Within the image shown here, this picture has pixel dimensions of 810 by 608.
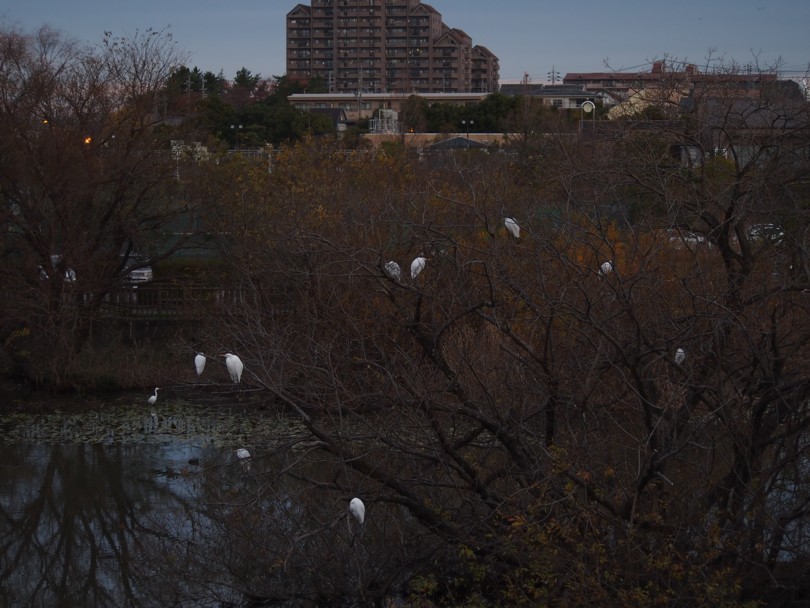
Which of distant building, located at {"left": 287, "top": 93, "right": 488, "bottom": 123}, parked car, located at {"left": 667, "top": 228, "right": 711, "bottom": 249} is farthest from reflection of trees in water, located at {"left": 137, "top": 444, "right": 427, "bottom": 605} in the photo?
distant building, located at {"left": 287, "top": 93, "right": 488, "bottom": 123}

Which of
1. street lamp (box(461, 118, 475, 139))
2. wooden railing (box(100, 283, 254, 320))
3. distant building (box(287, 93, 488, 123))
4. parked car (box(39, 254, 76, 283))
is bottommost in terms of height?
wooden railing (box(100, 283, 254, 320))

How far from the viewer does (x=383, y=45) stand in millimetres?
92688

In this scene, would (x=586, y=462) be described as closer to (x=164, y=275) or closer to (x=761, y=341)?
(x=761, y=341)

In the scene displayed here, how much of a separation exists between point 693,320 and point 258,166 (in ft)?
49.1

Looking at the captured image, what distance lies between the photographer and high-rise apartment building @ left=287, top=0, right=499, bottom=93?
92000 mm

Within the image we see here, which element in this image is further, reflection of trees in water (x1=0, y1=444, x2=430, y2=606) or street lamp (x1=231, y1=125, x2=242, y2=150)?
street lamp (x1=231, y1=125, x2=242, y2=150)

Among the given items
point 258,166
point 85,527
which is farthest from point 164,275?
point 85,527

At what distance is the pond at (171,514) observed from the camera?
25.9 ft

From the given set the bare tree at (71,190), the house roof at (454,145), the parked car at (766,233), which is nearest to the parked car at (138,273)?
the bare tree at (71,190)

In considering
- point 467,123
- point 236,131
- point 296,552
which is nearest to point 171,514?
point 296,552

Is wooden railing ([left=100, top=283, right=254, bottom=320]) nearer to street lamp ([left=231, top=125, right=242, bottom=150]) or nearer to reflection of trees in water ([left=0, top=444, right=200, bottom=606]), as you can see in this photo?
reflection of trees in water ([left=0, top=444, right=200, bottom=606])

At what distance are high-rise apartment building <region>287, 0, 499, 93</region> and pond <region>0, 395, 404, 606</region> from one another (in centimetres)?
Answer: 7827

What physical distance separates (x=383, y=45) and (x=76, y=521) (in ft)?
278

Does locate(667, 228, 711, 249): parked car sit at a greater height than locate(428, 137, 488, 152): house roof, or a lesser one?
lesser
